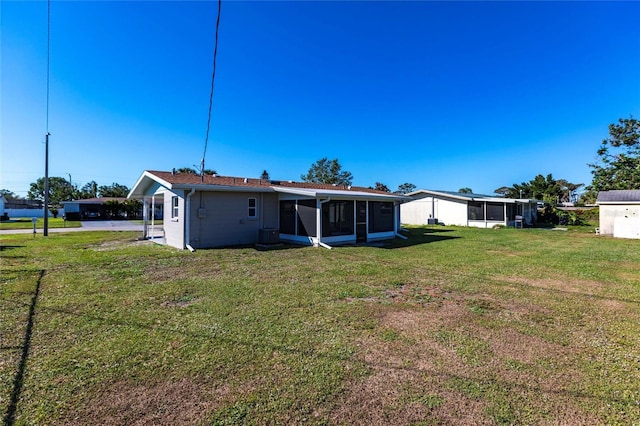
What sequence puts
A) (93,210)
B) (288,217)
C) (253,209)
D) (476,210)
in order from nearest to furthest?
(253,209), (288,217), (476,210), (93,210)

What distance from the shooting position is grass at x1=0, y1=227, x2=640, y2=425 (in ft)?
7.15

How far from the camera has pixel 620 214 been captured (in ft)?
51.2

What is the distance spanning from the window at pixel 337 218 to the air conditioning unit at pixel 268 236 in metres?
1.99

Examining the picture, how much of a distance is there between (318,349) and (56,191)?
230ft

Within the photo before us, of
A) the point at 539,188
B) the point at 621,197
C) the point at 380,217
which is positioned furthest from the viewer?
the point at 539,188

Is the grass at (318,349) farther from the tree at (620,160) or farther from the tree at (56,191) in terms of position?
the tree at (56,191)

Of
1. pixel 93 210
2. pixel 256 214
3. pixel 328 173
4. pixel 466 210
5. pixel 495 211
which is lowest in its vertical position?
pixel 256 214

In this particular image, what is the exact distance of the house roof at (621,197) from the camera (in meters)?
15.2

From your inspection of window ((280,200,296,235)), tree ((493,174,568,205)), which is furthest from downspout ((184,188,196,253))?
tree ((493,174,568,205))

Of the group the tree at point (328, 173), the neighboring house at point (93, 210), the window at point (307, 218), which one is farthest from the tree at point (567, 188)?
the neighboring house at point (93, 210)

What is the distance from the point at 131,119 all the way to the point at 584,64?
2273 cm

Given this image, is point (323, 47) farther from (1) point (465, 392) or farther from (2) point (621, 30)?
(1) point (465, 392)

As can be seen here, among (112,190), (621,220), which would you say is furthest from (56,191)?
(621,220)

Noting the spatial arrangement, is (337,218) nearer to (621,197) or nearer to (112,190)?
(621,197)
